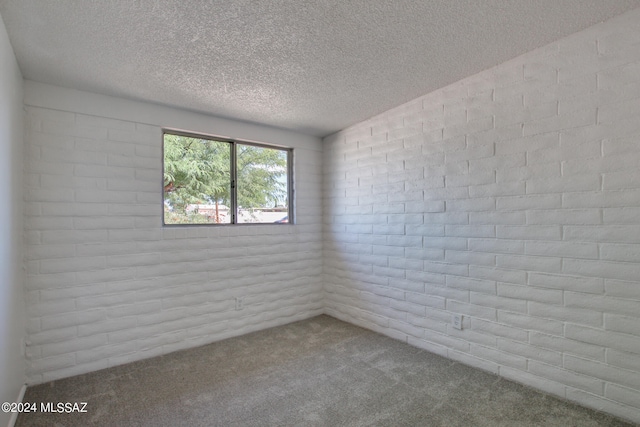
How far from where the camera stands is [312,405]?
2092mm

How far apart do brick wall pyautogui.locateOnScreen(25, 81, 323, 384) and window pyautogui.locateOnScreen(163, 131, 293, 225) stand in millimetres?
139

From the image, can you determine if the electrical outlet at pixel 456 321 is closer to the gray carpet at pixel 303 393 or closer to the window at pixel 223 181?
the gray carpet at pixel 303 393

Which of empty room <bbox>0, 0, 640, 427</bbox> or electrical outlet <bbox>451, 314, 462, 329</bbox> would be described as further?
electrical outlet <bbox>451, 314, 462, 329</bbox>

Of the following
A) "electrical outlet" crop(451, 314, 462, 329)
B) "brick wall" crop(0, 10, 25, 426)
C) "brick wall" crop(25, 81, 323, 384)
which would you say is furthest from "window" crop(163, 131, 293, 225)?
"electrical outlet" crop(451, 314, 462, 329)

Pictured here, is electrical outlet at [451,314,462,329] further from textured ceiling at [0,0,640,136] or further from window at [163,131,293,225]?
window at [163,131,293,225]

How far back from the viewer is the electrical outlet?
2.65 m

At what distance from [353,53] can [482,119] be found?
1.21 meters

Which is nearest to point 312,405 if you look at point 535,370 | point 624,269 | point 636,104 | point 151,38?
point 535,370

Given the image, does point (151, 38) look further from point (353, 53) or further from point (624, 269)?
point (624, 269)

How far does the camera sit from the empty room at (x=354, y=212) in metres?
1.85

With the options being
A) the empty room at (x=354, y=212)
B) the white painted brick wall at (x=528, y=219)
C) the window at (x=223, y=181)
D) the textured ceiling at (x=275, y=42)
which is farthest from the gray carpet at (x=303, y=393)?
the textured ceiling at (x=275, y=42)

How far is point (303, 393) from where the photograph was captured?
2.23 metres

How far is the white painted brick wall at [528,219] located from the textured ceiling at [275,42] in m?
0.25

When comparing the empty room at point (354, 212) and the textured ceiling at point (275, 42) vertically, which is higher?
the textured ceiling at point (275, 42)
